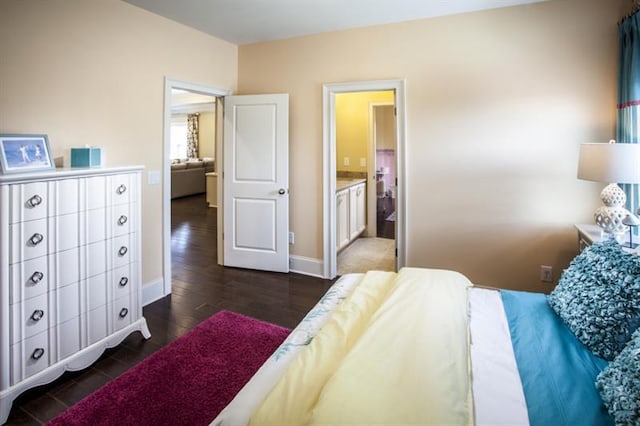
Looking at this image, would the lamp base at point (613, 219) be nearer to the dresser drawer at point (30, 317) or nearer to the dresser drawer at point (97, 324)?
the dresser drawer at point (97, 324)

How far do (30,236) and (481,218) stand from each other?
11.2 ft

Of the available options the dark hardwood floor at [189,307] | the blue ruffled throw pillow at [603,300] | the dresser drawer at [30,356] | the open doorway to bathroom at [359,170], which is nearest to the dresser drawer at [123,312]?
the dark hardwood floor at [189,307]

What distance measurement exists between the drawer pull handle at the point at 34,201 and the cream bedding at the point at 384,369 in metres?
1.74

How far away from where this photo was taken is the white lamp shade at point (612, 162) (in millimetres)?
2188

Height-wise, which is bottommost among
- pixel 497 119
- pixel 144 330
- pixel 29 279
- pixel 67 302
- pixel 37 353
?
pixel 144 330

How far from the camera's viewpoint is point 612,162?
2.25 meters

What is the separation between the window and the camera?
12.4 metres

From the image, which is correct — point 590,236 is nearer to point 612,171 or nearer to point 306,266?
point 612,171

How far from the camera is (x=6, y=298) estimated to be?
183 cm

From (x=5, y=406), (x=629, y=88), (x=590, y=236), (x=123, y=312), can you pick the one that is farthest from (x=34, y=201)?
(x=629, y=88)

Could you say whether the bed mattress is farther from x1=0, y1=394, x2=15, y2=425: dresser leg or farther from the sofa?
the sofa

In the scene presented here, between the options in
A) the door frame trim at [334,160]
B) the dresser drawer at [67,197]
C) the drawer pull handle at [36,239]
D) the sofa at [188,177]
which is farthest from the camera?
the sofa at [188,177]

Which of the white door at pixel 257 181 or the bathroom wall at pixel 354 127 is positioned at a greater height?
the bathroom wall at pixel 354 127

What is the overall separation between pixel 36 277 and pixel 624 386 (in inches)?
103
